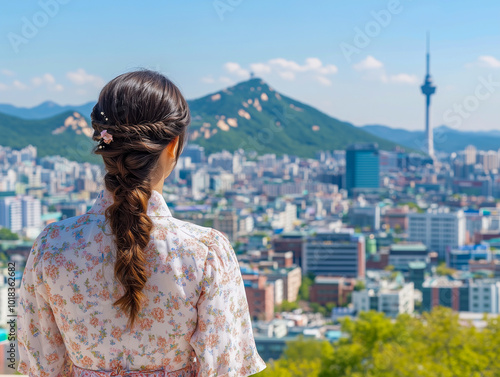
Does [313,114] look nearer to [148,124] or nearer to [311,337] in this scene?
[311,337]

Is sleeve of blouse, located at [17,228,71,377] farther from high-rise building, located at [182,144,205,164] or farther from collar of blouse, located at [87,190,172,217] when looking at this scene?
high-rise building, located at [182,144,205,164]

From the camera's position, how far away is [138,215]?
420 mm

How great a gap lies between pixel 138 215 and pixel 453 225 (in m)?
21.4

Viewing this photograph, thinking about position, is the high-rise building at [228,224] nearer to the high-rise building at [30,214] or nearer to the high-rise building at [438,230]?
the high-rise building at [438,230]

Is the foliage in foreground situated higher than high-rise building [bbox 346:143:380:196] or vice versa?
high-rise building [bbox 346:143:380:196]

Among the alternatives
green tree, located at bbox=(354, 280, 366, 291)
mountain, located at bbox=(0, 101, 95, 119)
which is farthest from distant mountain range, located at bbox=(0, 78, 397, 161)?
green tree, located at bbox=(354, 280, 366, 291)

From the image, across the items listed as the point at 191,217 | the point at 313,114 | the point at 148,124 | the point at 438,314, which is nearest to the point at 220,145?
the point at 313,114

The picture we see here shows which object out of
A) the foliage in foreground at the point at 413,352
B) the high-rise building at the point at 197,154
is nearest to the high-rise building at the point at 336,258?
the foliage in foreground at the point at 413,352

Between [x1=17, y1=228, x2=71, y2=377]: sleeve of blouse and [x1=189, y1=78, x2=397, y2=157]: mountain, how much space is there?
3519 centimetres

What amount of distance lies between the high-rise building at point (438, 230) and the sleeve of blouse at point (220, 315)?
2091 cm

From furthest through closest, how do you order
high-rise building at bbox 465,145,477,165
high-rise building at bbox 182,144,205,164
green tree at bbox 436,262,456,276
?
high-rise building at bbox 182,144,205,164 < high-rise building at bbox 465,145,477,165 < green tree at bbox 436,262,456,276

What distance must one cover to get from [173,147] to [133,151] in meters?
0.03

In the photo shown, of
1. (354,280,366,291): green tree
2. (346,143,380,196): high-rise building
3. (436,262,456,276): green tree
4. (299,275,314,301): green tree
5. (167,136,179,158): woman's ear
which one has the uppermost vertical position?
(346,143,380,196): high-rise building

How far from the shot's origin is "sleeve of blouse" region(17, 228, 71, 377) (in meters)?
0.44
